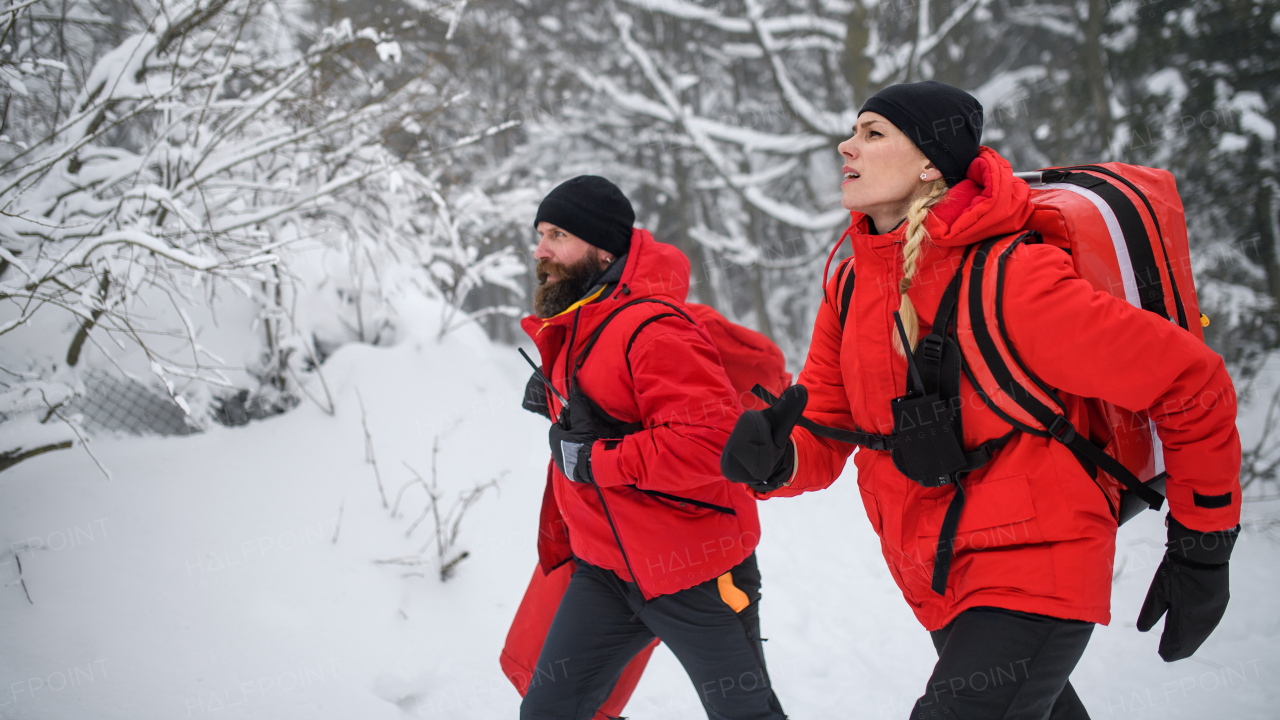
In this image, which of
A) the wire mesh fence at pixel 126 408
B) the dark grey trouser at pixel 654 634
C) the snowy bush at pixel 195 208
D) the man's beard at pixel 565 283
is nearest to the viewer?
the dark grey trouser at pixel 654 634

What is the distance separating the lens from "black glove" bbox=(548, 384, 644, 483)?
1.87 metres

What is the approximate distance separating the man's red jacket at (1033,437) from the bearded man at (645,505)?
496 mm

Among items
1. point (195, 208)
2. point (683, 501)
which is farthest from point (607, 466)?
point (195, 208)

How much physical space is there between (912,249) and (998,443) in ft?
1.48

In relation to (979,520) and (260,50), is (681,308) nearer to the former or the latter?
(979,520)

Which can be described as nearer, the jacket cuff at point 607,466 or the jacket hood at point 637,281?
the jacket cuff at point 607,466

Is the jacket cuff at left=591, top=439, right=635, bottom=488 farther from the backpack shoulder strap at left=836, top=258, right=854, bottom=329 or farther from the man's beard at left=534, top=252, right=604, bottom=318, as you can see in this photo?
the backpack shoulder strap at left=836, top=258, right=854, bottom=329

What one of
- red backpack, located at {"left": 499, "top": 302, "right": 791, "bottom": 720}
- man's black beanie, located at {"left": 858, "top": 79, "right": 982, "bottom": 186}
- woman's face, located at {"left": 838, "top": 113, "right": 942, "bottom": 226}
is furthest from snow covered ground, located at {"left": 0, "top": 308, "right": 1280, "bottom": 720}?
man's black beanie, located at {"left": 858, "top": 79, "right": 982, "bottom": 186}

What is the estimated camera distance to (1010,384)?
1317 millimetres

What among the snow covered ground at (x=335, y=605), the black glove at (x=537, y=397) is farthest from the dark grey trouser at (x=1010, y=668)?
the snow covered ground at (x=335, y=605)

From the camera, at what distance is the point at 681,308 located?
76.6 inches

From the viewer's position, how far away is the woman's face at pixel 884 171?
152 cm

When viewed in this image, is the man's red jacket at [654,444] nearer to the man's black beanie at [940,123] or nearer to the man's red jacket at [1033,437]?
the man's red jacket at [1033,437]

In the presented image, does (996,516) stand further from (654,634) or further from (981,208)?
(654,634)
